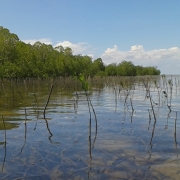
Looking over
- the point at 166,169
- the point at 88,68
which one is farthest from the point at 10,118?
the point at 88,68

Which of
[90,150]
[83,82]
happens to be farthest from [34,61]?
[90,150]

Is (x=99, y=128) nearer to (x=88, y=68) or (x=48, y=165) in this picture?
(x=48, y=165)

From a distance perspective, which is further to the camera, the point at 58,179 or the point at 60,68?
the point at 60,68

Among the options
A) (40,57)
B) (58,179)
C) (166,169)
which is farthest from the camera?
(40,57)

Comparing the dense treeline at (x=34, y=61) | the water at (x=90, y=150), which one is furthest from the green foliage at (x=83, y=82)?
the dense treeline at (x=34, y=61)

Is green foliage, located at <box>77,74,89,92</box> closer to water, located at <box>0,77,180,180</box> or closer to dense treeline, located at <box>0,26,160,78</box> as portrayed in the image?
water, located at <box>0,77,180,180</box>

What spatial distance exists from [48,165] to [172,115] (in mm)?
6590

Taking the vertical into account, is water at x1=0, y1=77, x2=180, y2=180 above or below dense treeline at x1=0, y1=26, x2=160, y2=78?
below

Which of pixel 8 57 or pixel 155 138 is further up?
pixel 8 57

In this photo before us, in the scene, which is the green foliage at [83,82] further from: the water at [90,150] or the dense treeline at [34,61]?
the dense treeline at [34,61]

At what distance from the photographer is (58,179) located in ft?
12.7

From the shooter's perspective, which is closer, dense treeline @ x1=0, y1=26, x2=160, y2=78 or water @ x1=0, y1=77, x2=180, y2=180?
water @ x1=0, y1=77, x2=180, y2=180

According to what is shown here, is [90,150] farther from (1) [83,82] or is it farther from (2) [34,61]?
(2) [34,61]

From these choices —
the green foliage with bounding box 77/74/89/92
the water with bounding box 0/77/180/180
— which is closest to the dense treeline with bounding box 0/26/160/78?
the water with bounding box 0/77/180/180
